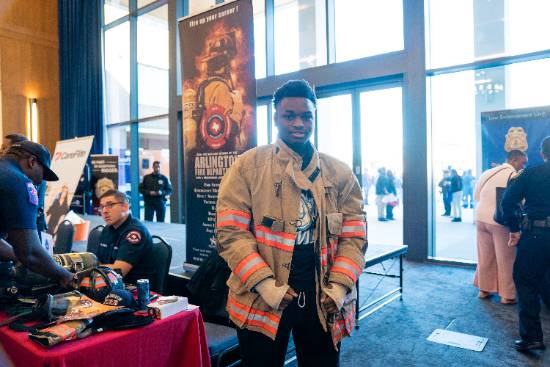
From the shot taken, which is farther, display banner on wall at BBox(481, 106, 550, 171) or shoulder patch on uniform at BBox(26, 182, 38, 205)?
display banner on wall at BBox(481, 106, 550, 171)

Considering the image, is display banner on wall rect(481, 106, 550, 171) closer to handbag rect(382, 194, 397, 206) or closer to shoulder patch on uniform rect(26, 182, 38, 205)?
shoulder patch on uniform rect(26, 182, 38, 205)

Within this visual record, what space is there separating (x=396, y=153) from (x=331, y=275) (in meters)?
4.89

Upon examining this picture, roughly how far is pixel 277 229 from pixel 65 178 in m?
4.52

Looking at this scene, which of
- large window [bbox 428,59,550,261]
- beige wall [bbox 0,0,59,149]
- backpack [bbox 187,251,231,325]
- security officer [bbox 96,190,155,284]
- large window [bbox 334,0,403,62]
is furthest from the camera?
beige wall [bbox 0,0,59,149]

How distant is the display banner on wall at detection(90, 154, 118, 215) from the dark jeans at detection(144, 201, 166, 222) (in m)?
0.72

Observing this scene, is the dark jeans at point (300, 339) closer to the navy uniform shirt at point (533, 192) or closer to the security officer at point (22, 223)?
the security officer at point (22, 223)

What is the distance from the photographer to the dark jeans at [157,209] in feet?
26.0

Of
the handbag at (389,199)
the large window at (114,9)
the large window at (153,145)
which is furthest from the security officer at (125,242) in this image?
the large window at (114,9)

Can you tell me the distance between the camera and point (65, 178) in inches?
199

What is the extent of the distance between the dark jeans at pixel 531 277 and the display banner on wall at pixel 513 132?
1.66 metres

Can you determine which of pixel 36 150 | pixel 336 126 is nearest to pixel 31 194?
pixel 36 150

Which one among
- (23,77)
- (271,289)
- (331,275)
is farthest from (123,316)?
(23,77)

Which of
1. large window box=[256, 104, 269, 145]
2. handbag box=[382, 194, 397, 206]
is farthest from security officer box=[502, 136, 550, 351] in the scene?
handbag box=[382, 194, 397, 206]

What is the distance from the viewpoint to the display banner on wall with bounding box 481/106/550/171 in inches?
157
